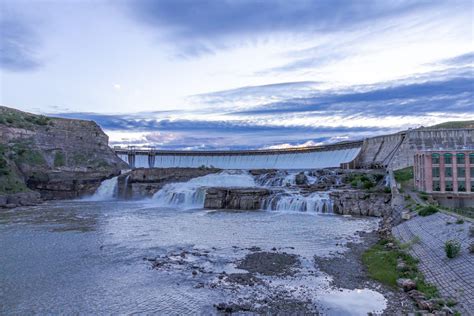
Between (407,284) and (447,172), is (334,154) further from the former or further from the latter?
(407,284)

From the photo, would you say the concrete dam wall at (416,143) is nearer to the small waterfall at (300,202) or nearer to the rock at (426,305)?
the small waterfall at (300,202)

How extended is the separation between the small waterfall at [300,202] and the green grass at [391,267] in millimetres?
16037

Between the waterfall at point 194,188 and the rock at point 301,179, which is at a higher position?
the rock at point 301,179

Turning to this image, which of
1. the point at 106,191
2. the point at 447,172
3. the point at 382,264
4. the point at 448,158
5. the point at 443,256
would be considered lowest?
the point at 382,264

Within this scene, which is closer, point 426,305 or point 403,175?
point 426,305

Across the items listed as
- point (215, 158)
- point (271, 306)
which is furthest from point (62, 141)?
point (271, 306)

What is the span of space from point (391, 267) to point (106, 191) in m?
50.3

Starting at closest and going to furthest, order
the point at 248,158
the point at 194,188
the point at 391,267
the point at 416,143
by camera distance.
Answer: the point at 391,267, the point at 194,188, the point at 416,143, the point at 248,158

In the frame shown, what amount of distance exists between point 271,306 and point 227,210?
2879 cm

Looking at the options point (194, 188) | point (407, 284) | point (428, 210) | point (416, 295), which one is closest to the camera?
point (416, 295)

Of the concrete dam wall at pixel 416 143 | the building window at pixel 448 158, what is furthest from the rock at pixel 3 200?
the concrete dam wall at pixel 416 143

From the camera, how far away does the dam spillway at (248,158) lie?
7246cm

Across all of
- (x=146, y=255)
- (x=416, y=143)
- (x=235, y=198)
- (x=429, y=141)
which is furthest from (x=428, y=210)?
(x=429, y=141)

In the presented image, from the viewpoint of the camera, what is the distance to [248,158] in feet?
284
